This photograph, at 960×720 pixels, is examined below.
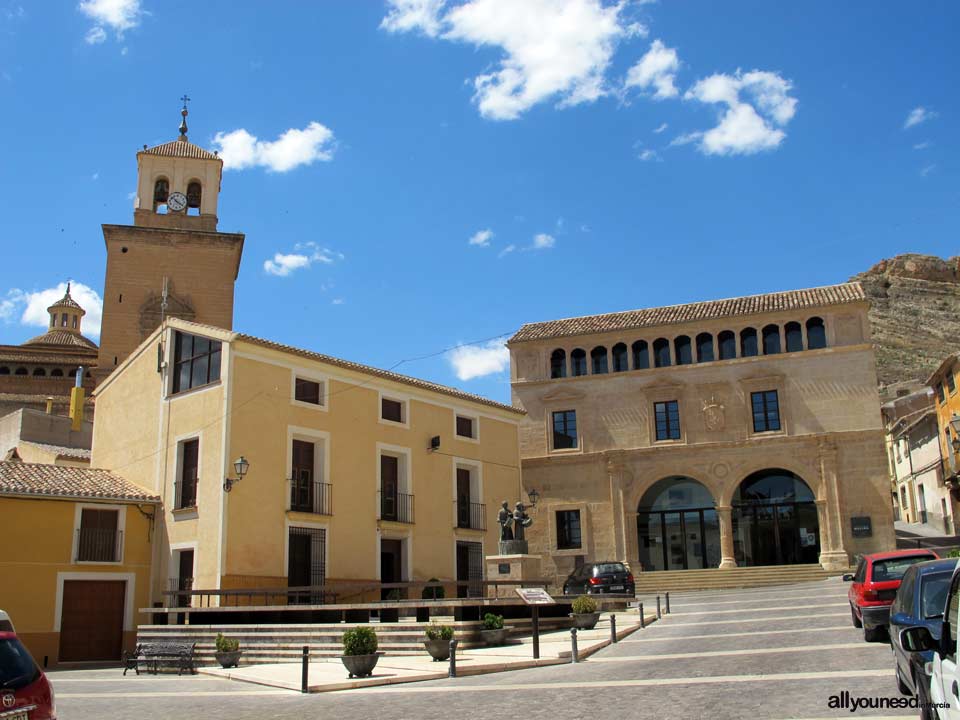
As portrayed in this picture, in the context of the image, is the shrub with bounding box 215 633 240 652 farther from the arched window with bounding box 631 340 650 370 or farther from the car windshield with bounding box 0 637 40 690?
the arched window with bounding box 631 340 650 370

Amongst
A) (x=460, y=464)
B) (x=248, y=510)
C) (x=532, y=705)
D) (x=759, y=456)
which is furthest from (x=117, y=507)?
(x=759, y=456)

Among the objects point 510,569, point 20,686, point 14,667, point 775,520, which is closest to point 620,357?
point 775,520

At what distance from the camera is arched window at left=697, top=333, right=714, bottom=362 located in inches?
1657

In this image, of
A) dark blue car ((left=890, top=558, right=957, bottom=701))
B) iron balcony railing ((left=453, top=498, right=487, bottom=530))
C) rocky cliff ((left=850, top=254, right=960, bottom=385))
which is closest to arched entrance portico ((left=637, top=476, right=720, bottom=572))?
iron balcony railing ((left=453, top=498, right=487, bottom=530))

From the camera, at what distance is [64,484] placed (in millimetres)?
25562

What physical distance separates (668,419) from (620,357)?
3.84 metres

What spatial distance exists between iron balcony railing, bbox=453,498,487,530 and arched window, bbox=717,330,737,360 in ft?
50.5

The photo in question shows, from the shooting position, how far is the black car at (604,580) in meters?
28.5

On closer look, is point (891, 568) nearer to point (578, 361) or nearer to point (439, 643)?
point (439, 643)

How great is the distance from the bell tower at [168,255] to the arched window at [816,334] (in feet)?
92.1

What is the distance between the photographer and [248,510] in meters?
24.6

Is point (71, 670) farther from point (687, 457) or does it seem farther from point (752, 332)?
point (752, 332)

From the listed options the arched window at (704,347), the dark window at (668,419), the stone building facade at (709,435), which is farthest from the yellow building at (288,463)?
the arched window at (704,347)

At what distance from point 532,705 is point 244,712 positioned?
13.2 ft
